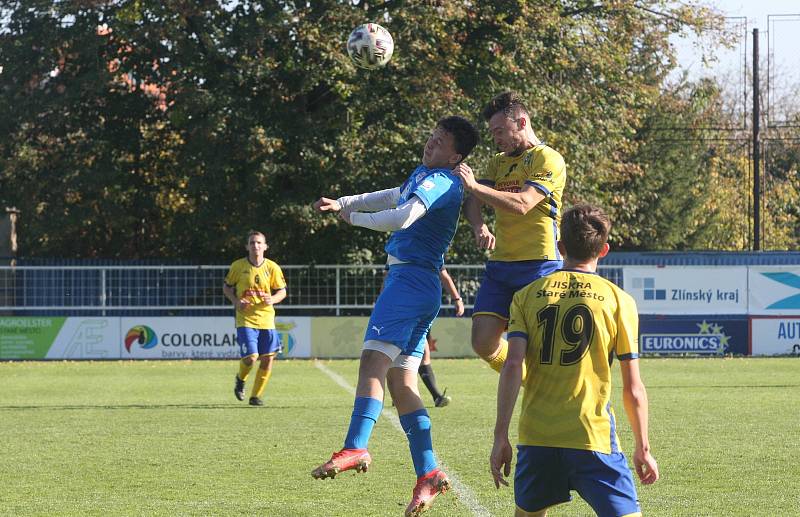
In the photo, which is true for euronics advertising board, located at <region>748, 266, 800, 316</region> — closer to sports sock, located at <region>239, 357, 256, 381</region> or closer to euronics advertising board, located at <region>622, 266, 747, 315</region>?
euronics advertising board, located at <region>622, 266, 747, 315</region>

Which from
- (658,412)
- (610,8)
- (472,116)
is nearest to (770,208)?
(610,8)

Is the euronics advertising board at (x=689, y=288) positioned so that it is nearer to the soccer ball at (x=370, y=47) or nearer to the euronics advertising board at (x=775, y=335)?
the euronics advertising board at (x=775, y=335)

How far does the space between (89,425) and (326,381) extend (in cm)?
649

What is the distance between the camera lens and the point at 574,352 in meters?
4.23

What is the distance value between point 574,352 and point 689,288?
2021 cm

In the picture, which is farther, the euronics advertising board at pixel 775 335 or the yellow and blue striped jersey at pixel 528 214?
the euronics advertising board at pixel 775 335

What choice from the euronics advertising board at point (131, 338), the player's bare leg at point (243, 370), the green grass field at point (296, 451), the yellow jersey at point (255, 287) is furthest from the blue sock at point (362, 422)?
the euronics advertising board at point (131, 338)

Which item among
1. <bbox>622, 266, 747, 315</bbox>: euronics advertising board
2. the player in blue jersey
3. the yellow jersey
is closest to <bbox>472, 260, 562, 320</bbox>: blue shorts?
the player in blue jersey

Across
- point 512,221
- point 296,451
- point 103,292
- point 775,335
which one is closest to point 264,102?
point 103,292

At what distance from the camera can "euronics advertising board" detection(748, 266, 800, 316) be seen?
2358cm

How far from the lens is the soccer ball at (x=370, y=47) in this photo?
41.9 ft

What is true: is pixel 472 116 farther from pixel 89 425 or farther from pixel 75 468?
pixel 75 468

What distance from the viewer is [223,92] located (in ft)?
82.8

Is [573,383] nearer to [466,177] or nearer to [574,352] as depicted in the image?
[574,352]
